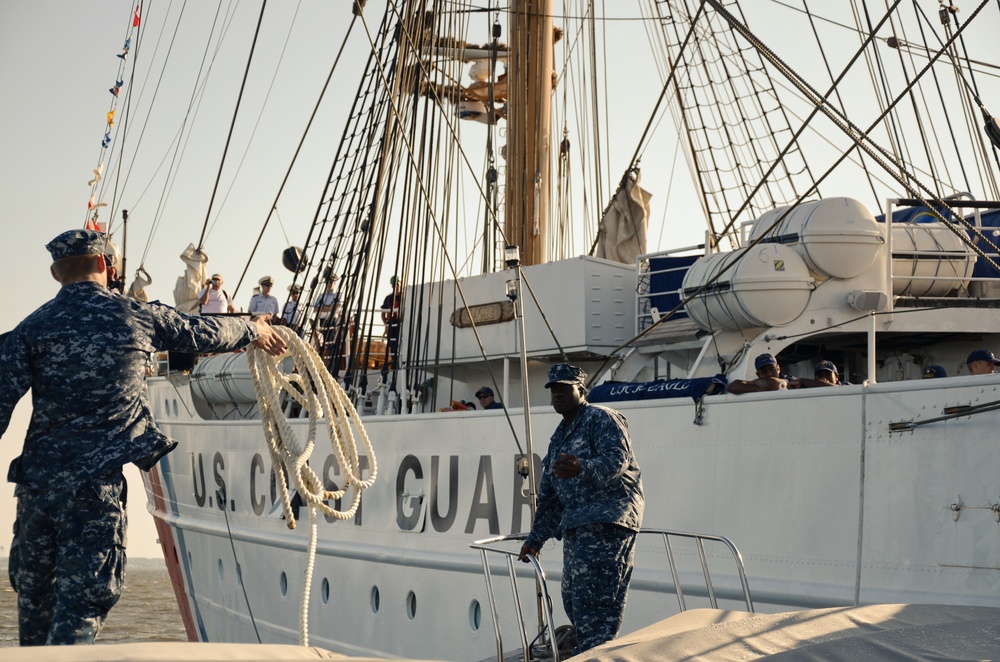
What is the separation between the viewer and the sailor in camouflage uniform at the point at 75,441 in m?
→ 3.84

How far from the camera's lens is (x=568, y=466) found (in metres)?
4.90

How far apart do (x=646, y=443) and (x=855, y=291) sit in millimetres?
2033

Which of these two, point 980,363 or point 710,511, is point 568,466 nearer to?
point 710,511

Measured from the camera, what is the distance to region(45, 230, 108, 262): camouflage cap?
4012mm

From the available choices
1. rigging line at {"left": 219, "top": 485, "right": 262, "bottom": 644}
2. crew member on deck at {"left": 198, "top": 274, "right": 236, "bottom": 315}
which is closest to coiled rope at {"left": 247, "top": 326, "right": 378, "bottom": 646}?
A: rigging line at {"left": 219, "top": 485, "right": 262, "bottom": 644}

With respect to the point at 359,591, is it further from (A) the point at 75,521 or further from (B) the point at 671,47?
(B) the point at 671,47

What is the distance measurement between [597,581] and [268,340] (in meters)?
1.72

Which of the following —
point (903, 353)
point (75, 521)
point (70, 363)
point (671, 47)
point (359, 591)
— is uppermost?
point (671, 47)

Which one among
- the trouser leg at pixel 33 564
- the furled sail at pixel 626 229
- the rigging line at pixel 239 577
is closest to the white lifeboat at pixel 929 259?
the furled sail at pixel 626 229

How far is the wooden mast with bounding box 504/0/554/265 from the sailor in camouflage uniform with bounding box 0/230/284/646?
9032 mm

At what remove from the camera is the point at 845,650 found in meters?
3.21

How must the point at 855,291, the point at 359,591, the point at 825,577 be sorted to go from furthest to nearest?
the point at 359,591, the point at 855,291, the point at 825,577

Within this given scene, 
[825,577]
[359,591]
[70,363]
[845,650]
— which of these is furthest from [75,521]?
[359,591]

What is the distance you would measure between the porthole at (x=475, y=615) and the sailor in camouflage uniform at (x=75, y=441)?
16.9 feet
